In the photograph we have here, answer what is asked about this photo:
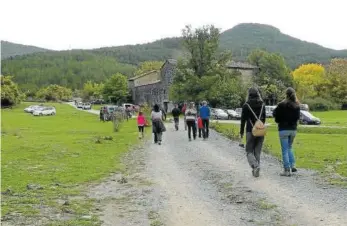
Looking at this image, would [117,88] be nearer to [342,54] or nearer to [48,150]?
[48,150]

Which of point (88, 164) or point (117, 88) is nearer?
point (88, 164)

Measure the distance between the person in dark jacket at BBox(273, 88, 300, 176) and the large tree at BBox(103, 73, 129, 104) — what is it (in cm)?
10551

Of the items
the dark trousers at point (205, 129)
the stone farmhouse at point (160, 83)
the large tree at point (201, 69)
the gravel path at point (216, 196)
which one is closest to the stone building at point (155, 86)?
the stone farmhouse at point (160, 83)

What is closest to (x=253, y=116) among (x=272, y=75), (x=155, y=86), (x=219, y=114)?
(x=219, y=114)

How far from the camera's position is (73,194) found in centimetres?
917

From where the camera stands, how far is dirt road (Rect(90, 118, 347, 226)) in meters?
6.87

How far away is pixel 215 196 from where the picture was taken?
857 centimetres

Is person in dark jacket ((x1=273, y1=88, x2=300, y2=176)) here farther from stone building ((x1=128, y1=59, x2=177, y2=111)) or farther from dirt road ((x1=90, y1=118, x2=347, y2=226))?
stone building ((x1=128, y1=59, x2=177, y2=111))

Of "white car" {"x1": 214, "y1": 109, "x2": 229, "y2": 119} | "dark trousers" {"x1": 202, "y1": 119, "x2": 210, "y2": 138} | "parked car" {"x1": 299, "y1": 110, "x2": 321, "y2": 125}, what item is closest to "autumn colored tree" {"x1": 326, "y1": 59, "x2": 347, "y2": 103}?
"white car" {"x1": 214, "y1": 109, "x2": 229, "y2": 119}

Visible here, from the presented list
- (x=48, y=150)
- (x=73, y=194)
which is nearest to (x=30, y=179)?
(x=73, y=194)

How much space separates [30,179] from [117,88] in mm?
105628

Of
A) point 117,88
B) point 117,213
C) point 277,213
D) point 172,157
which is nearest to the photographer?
point 277,213

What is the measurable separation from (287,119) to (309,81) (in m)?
83.6

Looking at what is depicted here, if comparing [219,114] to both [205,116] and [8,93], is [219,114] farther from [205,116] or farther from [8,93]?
[8,93]
